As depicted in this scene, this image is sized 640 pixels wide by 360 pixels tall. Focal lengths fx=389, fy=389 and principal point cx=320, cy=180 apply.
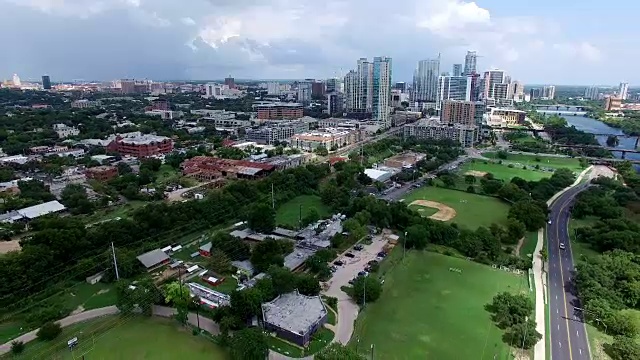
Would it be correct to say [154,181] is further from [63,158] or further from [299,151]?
[299,151]

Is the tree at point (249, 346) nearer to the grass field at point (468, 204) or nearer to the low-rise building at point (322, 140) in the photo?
the grass field at point (468, 204)

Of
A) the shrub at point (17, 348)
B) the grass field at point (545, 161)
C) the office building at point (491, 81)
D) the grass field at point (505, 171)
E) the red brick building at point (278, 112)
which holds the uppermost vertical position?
the office building at point (491, 81)

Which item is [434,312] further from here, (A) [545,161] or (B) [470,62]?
(B) [470,62]

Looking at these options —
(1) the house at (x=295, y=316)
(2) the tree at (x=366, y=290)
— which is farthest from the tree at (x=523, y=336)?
(1) the house at (x=295, y=316)

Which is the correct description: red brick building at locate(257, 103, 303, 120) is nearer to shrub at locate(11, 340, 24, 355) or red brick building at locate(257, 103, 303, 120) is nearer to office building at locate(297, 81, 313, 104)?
office building at locate(297, 81, 313, 104)

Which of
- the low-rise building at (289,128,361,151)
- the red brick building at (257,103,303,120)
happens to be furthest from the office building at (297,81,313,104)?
the low-rise building at (289,128,361,151)

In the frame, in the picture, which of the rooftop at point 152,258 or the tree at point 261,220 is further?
the tree at point 261,220
